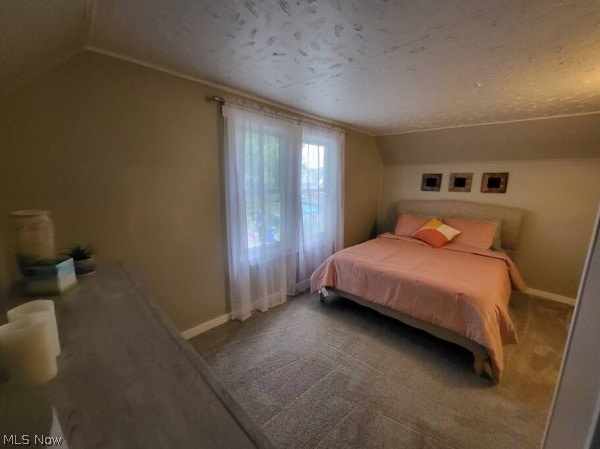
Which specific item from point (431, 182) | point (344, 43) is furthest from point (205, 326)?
point (431, 182)

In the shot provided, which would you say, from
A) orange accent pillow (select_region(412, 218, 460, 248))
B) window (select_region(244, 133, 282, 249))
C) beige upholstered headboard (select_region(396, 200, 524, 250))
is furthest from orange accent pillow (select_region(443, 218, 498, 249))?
window (select_region(244, 133, 282, 249))

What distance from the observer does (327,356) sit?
1963 mm

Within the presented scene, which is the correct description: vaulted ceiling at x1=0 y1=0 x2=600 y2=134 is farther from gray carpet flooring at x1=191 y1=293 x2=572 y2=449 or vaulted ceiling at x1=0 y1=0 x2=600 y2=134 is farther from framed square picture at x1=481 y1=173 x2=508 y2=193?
gray carpet flooring at x1=191 y1=293 x2=572 y2=449

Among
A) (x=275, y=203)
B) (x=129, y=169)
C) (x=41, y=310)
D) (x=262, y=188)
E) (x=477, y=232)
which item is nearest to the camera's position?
(x=41, y=310)

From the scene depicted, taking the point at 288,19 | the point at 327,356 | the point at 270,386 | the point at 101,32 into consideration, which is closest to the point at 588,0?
the point at 288,19

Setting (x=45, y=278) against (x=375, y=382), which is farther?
(x=375, y=382)

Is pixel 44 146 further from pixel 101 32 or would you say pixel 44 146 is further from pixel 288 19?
pixel 288 19

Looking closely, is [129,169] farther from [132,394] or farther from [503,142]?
[503,142]

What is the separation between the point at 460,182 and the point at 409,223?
0.95m

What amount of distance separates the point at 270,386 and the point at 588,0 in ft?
8.16

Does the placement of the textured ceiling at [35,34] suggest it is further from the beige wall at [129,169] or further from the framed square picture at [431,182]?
the framed square picture at [431,182]

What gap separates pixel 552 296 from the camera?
3039 millimetres

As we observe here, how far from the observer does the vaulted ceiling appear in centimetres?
104

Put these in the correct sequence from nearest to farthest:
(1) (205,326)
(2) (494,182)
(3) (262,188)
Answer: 1. (1) (205,326)
2. (3) (262,188)
3. (2) (494,182)
